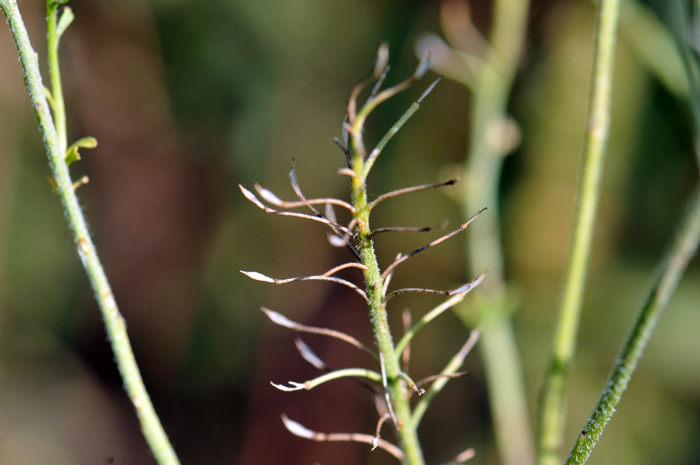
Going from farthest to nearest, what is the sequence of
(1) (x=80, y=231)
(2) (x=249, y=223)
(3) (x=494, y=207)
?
(2) (x=249, y=223) → (3) (x=494, y=207) → (1) (x=80, y=231)

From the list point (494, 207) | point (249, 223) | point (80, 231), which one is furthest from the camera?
point (249, 223)

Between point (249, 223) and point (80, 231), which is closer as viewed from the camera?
point (80, 231)

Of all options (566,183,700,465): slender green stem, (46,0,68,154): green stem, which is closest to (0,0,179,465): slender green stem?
(46,0,68,154): green stem

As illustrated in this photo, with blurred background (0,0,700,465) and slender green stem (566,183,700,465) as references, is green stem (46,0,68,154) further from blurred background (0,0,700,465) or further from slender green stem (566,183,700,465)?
blurred background (0,0,700,465)

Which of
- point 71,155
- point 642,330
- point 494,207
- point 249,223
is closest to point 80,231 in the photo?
point 71,155

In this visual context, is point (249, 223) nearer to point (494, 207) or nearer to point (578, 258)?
point (494, 207)
